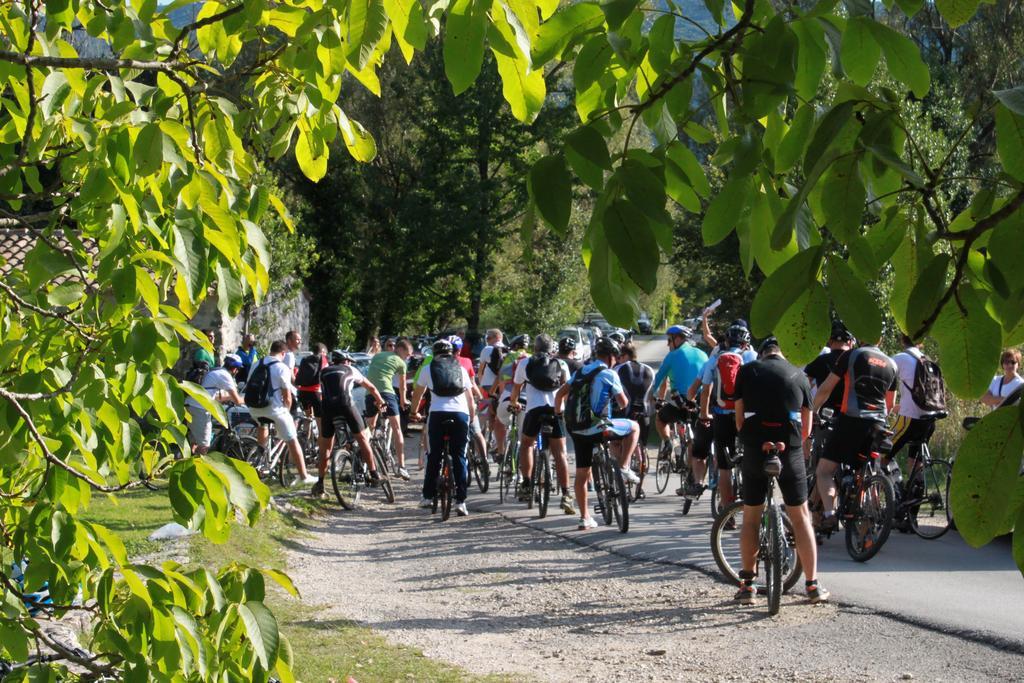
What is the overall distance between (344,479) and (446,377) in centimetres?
268

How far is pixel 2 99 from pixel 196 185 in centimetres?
117

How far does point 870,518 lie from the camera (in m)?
10.2

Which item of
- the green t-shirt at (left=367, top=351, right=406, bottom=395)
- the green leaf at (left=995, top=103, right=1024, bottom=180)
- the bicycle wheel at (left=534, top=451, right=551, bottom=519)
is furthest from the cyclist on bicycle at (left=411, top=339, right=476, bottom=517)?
the green leaf at (left=995, top=103, right=1024, bottom=180)

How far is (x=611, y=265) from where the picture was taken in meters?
1.94

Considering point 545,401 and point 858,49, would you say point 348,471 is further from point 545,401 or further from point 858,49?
point 858,49

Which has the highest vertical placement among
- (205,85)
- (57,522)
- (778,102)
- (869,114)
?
(205,85)

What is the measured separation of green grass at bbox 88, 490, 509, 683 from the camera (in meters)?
7.24

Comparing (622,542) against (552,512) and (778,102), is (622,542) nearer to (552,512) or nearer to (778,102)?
(552,512)

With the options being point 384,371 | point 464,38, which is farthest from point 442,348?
point 464,38

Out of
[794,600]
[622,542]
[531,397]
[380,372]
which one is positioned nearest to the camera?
[794,600]

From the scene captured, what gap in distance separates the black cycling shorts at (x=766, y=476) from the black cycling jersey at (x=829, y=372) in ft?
7.50

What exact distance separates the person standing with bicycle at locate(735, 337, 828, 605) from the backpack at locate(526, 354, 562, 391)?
5061 millimetres

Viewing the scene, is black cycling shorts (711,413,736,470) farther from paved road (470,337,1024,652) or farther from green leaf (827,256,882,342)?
green leaf (827,256,882,342)

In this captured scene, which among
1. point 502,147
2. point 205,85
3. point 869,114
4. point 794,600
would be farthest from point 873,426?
point 502,147
